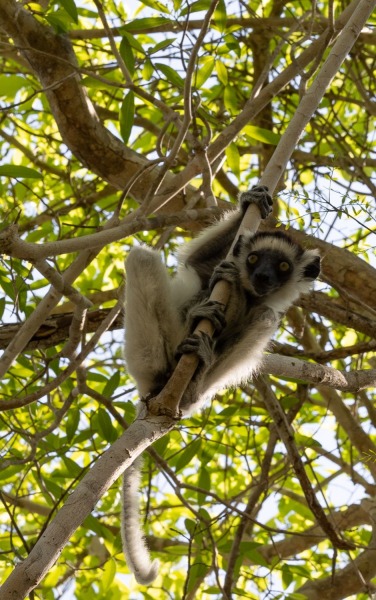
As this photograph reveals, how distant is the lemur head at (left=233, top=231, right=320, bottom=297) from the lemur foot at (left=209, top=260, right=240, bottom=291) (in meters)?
0.19

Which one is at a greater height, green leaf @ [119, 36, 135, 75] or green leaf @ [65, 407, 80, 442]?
green leaf @ [119, 36, 135, 75]

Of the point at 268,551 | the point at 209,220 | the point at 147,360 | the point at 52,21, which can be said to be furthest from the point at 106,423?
the point at 52,21

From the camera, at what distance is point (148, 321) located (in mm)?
5129

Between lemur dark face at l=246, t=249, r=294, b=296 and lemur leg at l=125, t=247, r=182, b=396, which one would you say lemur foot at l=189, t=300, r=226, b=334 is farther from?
lemur dark face at l=246, t=249, r=294, b=296

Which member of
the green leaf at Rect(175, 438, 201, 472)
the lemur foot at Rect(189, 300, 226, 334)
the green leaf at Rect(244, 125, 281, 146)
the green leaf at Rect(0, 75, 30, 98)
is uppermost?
the green leaf at Rect(0, 75, 30, 98)

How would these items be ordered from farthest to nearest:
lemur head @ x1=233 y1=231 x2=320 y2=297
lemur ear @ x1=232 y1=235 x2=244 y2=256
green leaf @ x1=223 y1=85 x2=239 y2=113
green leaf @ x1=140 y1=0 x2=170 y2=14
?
green leaf @ x1=223 y1=85 x2=239 y2=113 → green leaf @ x1=140 y1=0 x2=170 y2=14 → lemur head @ x1=233 y1=231 x2=320 y2=297 → lemur ear @ x1=232 y1=235 x2=244 y2=256

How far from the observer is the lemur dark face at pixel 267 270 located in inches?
214

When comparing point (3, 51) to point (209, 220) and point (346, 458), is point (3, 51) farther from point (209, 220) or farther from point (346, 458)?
point (346, 458)

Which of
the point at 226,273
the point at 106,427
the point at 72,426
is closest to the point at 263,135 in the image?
the point at 226,273

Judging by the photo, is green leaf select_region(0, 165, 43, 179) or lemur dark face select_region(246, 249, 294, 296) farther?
lemur dark face select_region(246, 249, 294, 296)

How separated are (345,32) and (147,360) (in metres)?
2.39

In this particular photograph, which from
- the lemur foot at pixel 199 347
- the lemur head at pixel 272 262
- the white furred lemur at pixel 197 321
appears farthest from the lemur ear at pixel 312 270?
the lemur foot at pixel 199 347

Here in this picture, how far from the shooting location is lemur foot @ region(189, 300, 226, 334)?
4.64 m

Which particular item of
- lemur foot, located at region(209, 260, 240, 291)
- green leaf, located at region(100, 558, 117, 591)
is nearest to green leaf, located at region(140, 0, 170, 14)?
lemur foot, located at region(209, 260, 240, 291)
